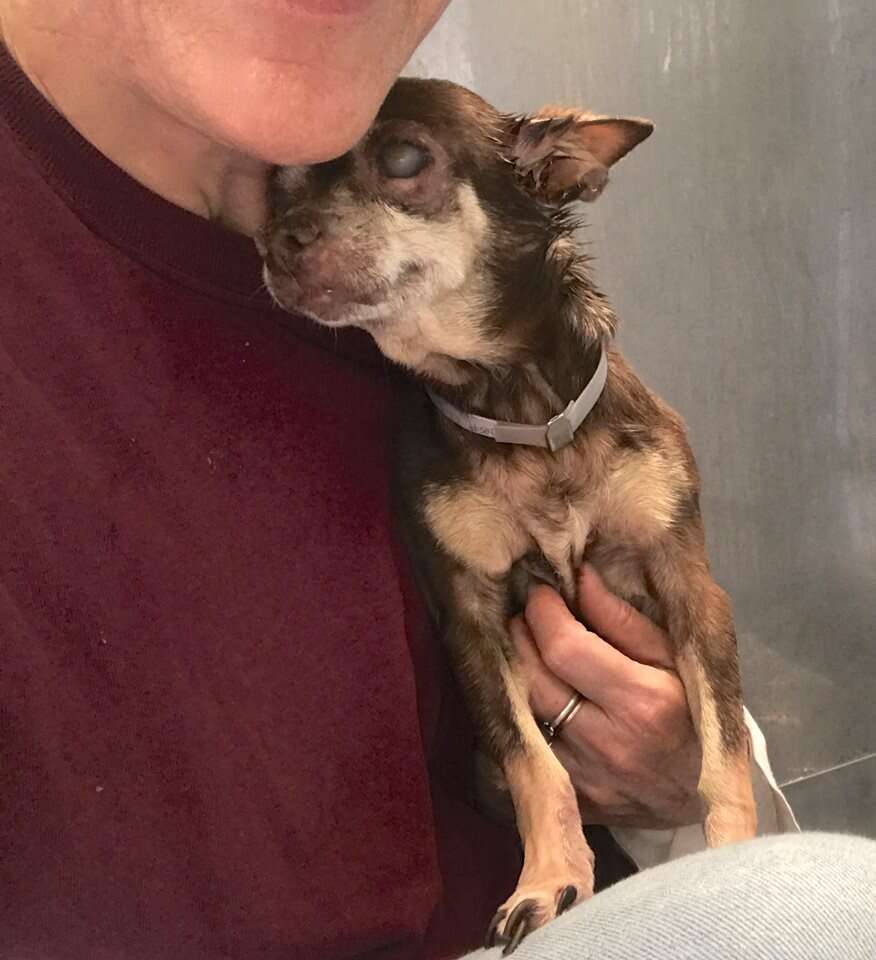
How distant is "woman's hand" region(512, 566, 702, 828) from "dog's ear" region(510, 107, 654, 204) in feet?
1.45

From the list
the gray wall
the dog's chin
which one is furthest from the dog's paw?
the gray wall

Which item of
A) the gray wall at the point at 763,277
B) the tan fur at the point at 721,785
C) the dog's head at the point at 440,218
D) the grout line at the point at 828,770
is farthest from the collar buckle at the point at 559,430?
the grout line at the point at 828,770

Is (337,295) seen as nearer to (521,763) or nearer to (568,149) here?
(568,149)

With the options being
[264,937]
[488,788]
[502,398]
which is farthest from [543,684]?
[264,937]

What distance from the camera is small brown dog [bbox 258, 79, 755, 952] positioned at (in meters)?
1.10

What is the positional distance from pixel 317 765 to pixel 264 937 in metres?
0.13

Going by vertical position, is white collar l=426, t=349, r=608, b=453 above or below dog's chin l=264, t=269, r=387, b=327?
below

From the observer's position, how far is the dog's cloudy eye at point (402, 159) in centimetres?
109

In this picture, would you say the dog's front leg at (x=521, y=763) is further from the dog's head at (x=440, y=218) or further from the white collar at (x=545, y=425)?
the dog's head at (x=440, y=218)

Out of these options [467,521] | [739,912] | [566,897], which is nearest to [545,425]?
[467,521]

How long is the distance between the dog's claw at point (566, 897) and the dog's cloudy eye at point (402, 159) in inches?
28.6

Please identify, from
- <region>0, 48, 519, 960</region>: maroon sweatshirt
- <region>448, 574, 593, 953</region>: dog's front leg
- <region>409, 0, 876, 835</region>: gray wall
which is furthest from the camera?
<region>409, 0, 876, 835</region>: gray wall

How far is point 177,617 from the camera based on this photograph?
2.65ft

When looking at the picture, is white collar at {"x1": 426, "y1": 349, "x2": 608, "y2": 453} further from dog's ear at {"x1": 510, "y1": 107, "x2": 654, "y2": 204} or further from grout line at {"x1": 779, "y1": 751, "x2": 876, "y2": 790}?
grout line at {"x1": 779, "y1": 751, "x2": 876, "y2": 790}
